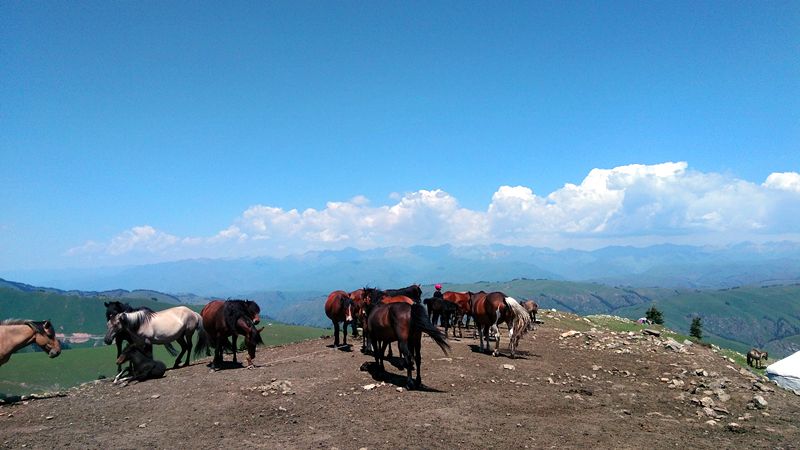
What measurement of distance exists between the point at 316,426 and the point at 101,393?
7.50m

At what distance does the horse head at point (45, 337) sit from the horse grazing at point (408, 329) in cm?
1019

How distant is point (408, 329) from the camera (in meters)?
12.6

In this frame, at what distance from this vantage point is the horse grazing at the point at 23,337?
12341mm

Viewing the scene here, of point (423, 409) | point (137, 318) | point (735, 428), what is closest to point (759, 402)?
point (735, 428)

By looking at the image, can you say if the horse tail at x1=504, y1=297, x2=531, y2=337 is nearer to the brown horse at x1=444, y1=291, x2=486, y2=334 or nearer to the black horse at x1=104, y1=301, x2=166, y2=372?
the brown horse at x1=444, y1=291, x2=486, y2=334

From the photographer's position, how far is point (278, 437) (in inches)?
353

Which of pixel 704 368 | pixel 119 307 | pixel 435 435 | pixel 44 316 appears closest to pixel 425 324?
pixel 435 435

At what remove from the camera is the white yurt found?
1647 cm

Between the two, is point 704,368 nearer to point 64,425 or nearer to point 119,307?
point 64,425

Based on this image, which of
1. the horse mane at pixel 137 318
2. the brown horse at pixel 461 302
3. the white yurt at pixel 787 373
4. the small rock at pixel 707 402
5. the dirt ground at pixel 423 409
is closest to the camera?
the dirt ground at pixel 423 409

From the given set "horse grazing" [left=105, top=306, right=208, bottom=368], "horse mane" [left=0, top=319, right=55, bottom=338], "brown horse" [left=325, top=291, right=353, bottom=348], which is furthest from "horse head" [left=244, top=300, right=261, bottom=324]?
"horse mane" [left=0, top=319, right=55, bottom=338]

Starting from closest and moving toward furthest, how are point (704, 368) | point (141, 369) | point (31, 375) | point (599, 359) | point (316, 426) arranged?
point (316, 426), point (141, 369), point (704, 368), point (599, 359), point (31, 375)

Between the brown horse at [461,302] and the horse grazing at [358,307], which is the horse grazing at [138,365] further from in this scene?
the brown horse at [461,302]

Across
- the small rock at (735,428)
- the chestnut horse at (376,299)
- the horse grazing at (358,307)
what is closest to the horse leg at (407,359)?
the chestnut horse at (376,299)
